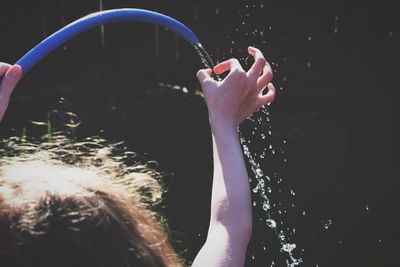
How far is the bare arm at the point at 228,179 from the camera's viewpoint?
129 cm

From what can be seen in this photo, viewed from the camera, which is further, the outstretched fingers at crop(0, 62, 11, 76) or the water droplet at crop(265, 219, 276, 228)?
the water droplet at crop(265, 219, 276, 228)

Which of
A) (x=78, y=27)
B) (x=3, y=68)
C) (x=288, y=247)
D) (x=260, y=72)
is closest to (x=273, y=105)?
(x=288, y=247)

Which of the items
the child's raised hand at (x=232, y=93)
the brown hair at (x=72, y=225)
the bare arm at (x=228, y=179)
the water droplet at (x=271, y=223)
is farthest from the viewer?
the water droplet at (x=271, y=223)

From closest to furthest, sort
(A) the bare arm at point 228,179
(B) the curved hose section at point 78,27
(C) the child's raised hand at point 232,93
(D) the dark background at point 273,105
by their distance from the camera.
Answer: (A) the bare arm at point 228,179, (C) the child's raised hand at point 232,93, (B) the curved hose section at point 78,27, (D) the dark background at point 273,105

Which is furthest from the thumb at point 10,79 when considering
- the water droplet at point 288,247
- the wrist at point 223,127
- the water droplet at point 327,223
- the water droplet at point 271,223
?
the water droplet at point 327,223

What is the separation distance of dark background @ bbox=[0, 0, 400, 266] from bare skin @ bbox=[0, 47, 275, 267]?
2.34 metres

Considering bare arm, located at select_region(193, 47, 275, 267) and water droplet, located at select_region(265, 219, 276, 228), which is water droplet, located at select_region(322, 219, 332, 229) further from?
bare arm, located at select_region(193, 47, 275, 267)

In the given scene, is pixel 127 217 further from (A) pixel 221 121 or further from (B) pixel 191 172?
(B) pixel 191 172

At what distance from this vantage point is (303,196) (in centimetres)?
455

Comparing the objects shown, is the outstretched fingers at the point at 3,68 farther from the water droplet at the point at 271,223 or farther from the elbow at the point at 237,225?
the water droplet at the point at 271,223

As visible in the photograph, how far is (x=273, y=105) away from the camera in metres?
6.71

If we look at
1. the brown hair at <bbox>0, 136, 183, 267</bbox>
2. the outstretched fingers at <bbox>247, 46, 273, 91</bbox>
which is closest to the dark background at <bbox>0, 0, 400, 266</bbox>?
the outstretched fingers at <bbox>247, 46, 273, 91</bbox>

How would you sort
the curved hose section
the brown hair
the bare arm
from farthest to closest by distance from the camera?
the curved hose section, the bare arm, the brown hair

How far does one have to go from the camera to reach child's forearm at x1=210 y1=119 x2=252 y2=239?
4.33 ft
